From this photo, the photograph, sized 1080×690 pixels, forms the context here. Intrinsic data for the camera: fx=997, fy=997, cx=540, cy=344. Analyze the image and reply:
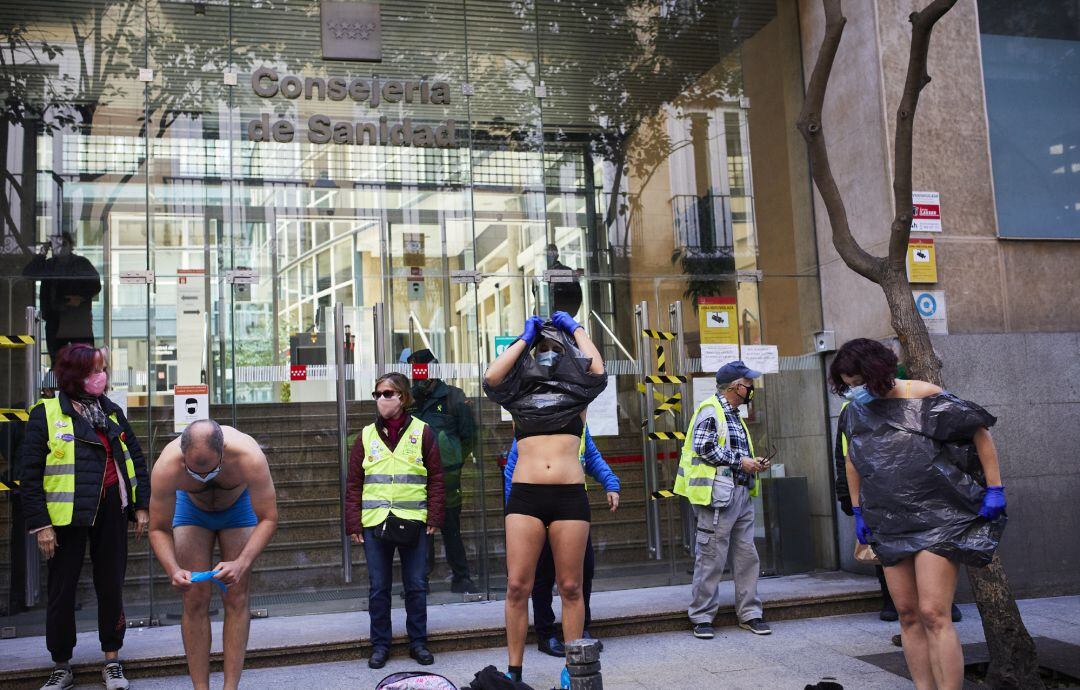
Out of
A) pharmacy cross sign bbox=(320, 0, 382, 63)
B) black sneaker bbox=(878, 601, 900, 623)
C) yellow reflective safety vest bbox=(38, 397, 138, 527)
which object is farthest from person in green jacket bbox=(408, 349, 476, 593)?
black sneaker bbox=(878, 601, 900, 623)

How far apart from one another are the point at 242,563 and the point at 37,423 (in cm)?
195

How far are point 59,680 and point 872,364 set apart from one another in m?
4.84

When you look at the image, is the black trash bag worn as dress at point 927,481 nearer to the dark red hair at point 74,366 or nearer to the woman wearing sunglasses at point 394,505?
the woman wearing sunglasses at point 394,505

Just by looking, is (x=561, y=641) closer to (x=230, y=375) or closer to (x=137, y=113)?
(x=230, y=375)

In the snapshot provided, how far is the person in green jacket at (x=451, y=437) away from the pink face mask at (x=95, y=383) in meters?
2.62

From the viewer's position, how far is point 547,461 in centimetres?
516

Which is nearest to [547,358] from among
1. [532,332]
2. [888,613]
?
[532,332]

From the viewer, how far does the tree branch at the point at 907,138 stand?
562 cm

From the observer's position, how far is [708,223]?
9.25 metres

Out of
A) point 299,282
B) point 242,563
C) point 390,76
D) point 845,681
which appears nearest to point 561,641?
point 845,681

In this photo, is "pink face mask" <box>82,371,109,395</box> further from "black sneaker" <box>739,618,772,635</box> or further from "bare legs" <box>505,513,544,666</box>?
"black sneaker" <box>739,618,772,635</box>

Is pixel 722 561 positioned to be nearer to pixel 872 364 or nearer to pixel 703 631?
pixel 703 631

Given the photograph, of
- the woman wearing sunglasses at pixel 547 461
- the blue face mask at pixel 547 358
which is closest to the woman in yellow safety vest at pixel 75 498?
the woman wearing sunglasses at pixel 547 461

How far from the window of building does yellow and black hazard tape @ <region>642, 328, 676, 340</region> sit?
2883mm
